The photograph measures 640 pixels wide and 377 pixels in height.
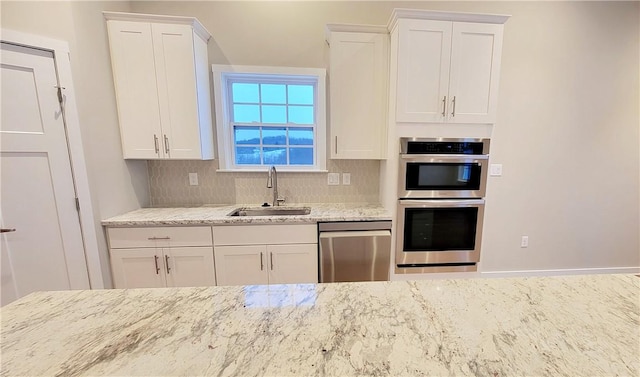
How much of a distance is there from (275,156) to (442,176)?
5.31 ft

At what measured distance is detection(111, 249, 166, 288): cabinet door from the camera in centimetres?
193

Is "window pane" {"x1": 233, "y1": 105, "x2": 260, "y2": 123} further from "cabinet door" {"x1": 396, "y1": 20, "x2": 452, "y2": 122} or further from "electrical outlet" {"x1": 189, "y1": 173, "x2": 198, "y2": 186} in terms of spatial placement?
"cabinet door" {"x1": 396, "y1": 20, "x2": 452, "y2": 122}

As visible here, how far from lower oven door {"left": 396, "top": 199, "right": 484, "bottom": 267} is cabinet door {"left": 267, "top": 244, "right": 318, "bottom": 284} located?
74cm

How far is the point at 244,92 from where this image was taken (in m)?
2.46

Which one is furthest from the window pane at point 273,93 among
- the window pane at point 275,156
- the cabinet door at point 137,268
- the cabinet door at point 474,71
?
the cabinet door at point 137,268

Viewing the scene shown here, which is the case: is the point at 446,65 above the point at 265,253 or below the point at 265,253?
above

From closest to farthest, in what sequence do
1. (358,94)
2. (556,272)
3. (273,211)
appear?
(358,94) → (273,211) → (556,272)

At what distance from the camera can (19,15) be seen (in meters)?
1.49

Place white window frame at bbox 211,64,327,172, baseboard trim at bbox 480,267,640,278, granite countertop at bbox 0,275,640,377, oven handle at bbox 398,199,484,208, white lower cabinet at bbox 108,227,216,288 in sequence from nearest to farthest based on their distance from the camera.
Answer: granite countertop at bbox 0,275,640,377, white lower cabinet at bbox 108,227,216,288, oven handle at bbox 398,199,484,208, white window frame at bbox 211,64,327,172, baseboard trim at bbox 480,267,640,278

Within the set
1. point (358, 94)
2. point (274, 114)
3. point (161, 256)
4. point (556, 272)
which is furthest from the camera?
point (556, 272)

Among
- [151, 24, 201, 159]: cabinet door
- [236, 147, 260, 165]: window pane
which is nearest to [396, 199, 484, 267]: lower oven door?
[236, 147, 260, 165]: window pane

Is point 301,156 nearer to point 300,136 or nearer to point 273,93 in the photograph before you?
point 300,136

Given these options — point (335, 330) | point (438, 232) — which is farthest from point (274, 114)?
point (335, 330)

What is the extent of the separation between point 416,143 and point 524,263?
6.69 feet
